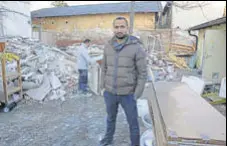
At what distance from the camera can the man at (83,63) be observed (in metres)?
6.04

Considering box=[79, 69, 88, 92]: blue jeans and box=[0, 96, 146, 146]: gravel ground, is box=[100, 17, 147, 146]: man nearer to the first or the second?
box=[0, 96, 146, 146]: gravel ground

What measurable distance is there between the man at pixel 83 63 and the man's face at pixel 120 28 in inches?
136

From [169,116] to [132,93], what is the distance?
48 centimetres

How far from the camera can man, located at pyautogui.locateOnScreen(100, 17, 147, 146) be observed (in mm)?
2611

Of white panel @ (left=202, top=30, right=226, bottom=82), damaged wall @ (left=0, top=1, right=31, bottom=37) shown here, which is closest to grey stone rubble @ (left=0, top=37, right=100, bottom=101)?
white panel @ (left=202, top=30, right=226, bottom=82)

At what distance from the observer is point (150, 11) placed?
56.7 feet

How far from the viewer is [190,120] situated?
2.53 m

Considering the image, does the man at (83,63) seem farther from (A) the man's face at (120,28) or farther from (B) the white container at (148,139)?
(A) the man's face at (120,28)

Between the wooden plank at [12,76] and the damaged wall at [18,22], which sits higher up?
the damaged wall at [18,22]

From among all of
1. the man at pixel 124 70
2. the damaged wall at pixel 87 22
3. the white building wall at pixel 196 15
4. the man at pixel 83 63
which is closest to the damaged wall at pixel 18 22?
the damaged wall at pixel 87 22

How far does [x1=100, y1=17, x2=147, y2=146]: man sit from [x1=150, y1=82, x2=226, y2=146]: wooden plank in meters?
0.41

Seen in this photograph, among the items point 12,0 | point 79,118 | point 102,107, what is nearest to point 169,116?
point 79,118

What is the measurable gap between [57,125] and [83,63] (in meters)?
2.43

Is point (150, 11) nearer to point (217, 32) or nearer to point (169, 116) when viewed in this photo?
point (217, 32)
